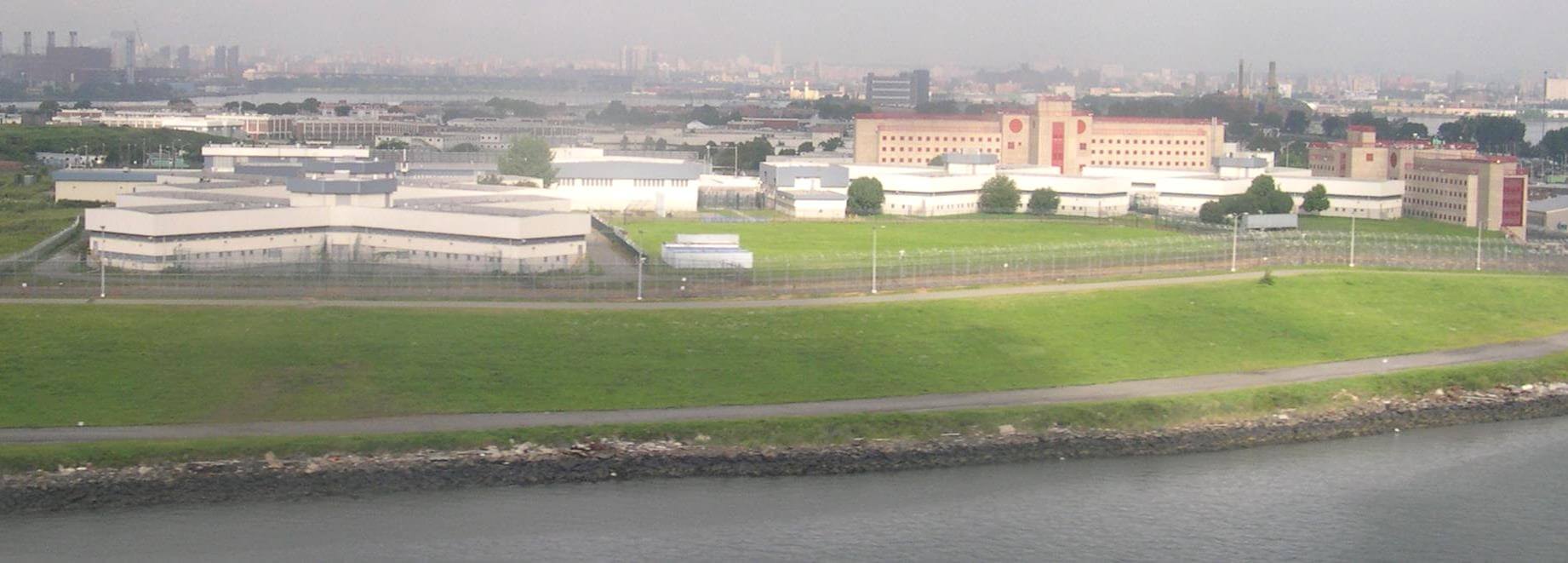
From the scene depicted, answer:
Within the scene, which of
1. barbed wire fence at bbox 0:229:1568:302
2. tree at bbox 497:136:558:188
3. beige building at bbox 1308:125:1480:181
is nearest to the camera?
barbed wire fence at bbox 0:229:1568:302

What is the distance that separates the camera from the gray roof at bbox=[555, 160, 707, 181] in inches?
745

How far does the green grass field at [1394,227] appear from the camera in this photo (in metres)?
18.0

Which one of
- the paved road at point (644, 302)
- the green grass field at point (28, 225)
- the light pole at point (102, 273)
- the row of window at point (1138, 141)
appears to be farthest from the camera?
the row of window at point (1138, 141)

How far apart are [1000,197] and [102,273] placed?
1127 centimetres

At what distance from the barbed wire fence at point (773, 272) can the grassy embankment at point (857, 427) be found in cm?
278

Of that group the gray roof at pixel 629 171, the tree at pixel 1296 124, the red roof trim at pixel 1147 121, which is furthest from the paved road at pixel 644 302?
the tree at pixel 1296 124

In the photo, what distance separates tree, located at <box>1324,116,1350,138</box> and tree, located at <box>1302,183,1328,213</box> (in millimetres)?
18746

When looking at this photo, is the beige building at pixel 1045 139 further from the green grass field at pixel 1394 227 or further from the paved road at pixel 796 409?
the paved road at pixel 796 409

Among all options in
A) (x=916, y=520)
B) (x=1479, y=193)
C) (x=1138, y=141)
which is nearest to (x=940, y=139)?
(x=1138, y=141)

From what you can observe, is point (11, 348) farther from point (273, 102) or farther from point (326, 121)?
point (273, 102)

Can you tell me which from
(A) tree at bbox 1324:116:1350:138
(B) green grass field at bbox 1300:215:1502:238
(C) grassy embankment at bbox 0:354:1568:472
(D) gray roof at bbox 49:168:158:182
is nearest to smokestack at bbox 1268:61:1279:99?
(A) tree at bbox 1324:116:1350:138

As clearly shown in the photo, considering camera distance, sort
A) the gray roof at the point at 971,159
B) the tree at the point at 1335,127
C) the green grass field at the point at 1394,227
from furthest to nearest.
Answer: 1. the tree at the point at 1335,127
2. the gray roof at the point at 971,159
3. the green grass field at the point at 1394,227

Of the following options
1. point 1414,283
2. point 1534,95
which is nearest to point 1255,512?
point 1414,283

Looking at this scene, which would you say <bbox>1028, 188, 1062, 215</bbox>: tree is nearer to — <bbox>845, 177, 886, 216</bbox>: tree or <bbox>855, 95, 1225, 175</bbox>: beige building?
<bbox>845, 177, 886, 216</bbox>: tree
